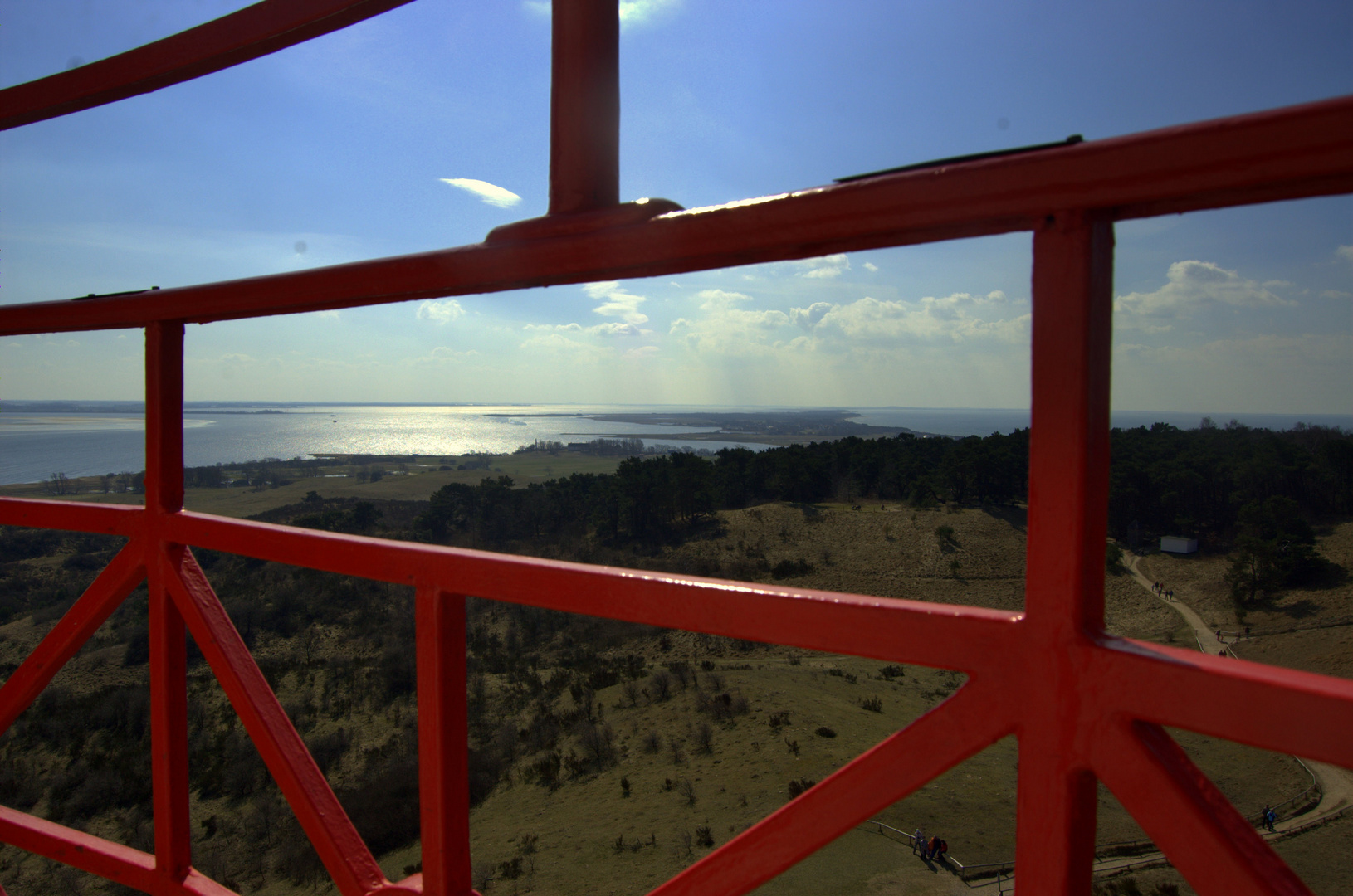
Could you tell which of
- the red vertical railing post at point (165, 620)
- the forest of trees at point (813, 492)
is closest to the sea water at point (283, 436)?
the forest of trees at point (813, 492)

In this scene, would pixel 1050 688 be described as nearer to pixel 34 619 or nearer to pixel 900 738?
pixel 900 738

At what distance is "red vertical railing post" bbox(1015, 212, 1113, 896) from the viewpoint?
29.5 inches

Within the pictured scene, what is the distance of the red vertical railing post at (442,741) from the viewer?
135cm

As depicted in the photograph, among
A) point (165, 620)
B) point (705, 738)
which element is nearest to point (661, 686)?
point (705, 738)

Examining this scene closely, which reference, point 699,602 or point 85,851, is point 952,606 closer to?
point 699,602

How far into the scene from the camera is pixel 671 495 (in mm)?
36281

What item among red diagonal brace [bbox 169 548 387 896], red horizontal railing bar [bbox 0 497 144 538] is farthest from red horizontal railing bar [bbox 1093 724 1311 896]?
red horizontal railing bar [bbox 0 497 144 538]

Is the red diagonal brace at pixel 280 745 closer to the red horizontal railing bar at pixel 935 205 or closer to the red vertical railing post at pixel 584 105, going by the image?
the red horizontal railing bar at pixel 935 205

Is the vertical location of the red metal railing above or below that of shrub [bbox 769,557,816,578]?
above

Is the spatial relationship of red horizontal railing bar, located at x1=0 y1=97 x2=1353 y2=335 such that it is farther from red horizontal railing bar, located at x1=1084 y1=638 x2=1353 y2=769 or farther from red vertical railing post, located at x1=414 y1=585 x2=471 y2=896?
red vertical railing post, located at x1=414 y1=585 x2=471 y2=896

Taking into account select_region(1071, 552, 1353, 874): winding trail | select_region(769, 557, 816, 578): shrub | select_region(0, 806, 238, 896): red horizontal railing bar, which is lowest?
select_region(1071, 552, 1353, 874): winding trail

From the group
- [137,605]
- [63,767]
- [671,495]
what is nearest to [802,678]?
[671,495]

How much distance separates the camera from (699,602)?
103 cm

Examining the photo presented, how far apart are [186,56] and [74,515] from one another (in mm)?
1389
